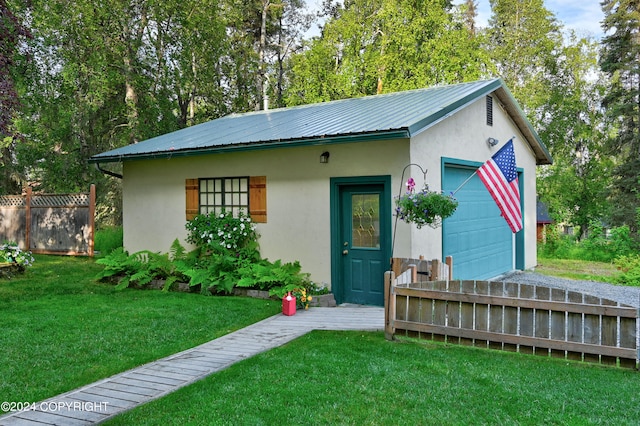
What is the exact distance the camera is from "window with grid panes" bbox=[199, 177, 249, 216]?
30.8ft

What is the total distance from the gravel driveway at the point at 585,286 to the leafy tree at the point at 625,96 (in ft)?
33.9

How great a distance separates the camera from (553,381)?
4.14 metres

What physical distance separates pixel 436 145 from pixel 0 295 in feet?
25.9

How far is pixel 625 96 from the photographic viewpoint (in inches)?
834

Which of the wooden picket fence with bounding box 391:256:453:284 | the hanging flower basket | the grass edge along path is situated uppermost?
the hanging flower basket

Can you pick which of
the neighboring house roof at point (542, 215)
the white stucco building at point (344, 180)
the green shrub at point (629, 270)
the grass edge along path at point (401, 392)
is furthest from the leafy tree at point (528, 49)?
the grass edge along path at point (401, 392)

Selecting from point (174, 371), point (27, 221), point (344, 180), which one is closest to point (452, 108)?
point (344, 180)

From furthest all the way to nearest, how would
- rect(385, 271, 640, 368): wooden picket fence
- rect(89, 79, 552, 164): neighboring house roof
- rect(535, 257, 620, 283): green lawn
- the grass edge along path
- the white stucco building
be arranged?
rect(535, 257, 620, 283): green lawn, the white stucco building, rect(89, 79, 552, 164): neighboring house roof, rect(385, 271, 640, 368): wooden picket fence, the grass edge along path

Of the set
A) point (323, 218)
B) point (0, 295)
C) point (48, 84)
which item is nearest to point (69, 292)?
point (0, 295)

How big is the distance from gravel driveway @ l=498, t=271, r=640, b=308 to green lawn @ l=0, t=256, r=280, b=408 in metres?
5.64

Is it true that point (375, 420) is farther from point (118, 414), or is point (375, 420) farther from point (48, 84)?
point (48, 84)

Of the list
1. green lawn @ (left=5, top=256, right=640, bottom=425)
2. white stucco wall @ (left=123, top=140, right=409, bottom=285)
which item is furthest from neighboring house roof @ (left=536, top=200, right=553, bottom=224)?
green lawn @ (left=5, top=256, right=640, bottom=425)

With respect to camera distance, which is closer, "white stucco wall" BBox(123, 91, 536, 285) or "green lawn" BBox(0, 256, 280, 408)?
Result: "green lawn" BBox(0, 256, 280, 408)

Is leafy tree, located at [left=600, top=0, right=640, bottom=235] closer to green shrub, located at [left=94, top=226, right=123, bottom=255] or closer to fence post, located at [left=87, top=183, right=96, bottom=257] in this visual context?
green shrub, located at [left=94, top=226, right=123, bottom=255]
